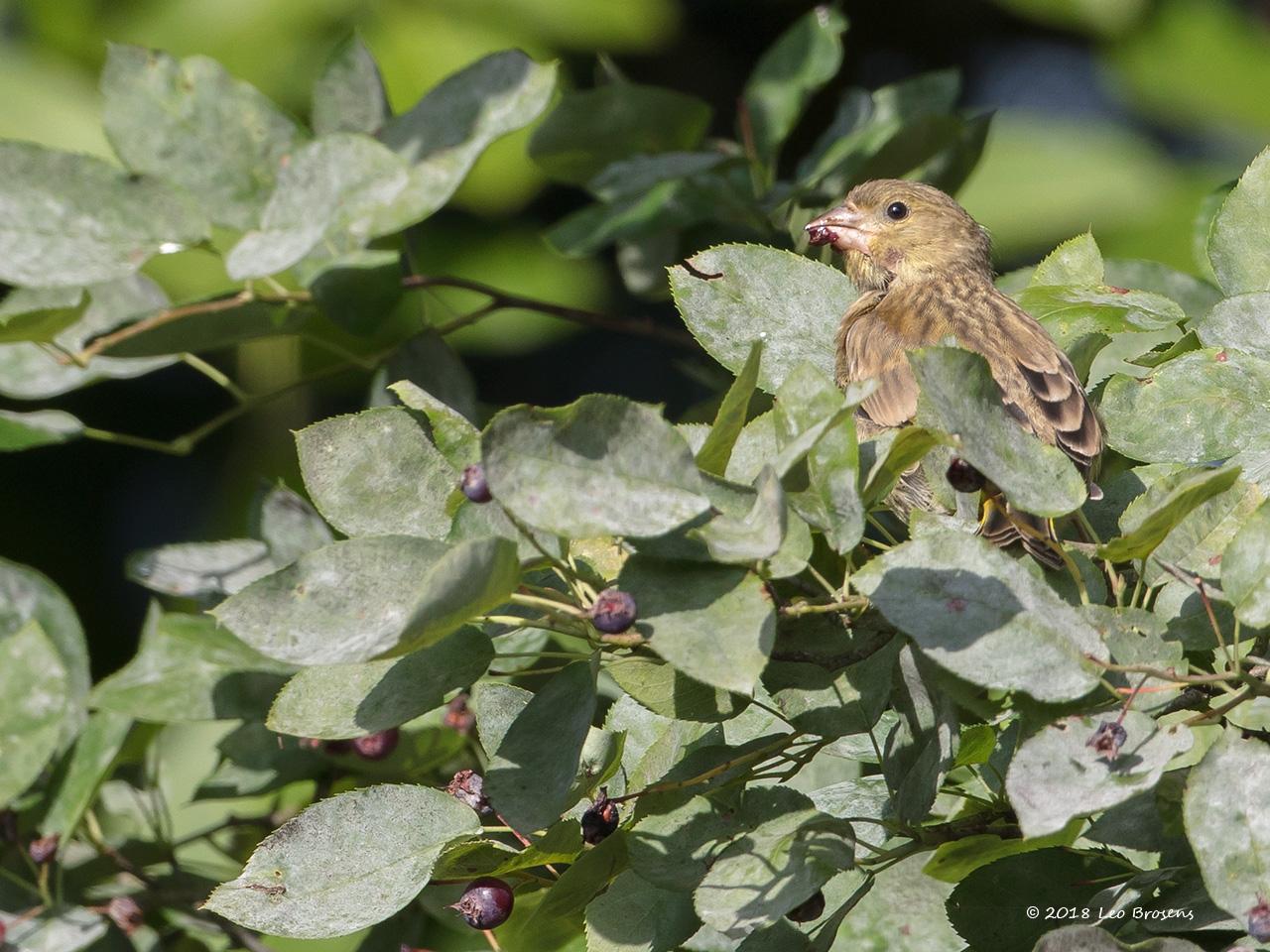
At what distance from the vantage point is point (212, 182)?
235cm

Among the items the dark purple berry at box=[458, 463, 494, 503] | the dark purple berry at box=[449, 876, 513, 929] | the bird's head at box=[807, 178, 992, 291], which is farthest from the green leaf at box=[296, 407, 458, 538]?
the bird's head at box=[807, 178, 992, 291]

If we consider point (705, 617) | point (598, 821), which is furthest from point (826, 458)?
point (598, 821)

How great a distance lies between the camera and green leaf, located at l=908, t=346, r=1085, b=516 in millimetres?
1289

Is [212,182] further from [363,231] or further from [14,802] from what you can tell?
[14,802]

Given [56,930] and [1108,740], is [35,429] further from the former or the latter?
[1108,740]

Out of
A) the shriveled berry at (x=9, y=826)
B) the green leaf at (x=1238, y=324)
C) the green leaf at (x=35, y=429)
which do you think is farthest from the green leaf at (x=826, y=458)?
the shriveled berry at (x=9, y=826)

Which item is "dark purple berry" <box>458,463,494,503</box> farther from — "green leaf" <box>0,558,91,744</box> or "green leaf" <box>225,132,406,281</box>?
"green leaf" <box>0,558,91,744</box>

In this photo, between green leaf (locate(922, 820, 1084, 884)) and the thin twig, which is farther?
the thin twig

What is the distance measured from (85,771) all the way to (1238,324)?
1669 millimetres

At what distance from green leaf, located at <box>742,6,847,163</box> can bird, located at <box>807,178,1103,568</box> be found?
0.64ft

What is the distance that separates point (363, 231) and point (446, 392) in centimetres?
32

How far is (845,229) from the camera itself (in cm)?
314

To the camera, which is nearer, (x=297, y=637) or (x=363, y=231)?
(x=297, y=637)

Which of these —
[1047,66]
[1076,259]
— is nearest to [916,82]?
[1076,259]
